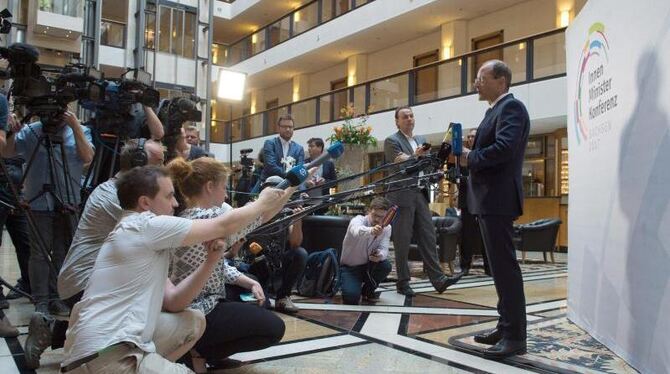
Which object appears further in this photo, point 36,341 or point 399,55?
point 399,55

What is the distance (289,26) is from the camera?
56.6 ft

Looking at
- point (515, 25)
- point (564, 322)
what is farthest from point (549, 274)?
point (515, 25)

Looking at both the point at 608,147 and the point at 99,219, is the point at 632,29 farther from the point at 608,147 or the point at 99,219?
the point at 99,219

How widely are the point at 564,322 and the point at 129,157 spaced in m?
2.62

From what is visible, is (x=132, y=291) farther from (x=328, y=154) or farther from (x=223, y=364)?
(x=223, y=364)

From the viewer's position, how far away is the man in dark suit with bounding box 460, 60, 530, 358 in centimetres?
249

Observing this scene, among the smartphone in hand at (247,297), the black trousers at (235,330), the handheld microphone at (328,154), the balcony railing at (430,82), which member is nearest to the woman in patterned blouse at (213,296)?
the black trousers at (235,330)

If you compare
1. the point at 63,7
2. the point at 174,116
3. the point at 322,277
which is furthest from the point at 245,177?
the point at 63,7

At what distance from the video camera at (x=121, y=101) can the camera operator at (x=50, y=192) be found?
0.12m

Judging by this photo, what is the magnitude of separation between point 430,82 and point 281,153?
7433 millimetres

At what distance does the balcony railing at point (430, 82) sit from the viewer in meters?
9.26

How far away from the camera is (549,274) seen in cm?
616

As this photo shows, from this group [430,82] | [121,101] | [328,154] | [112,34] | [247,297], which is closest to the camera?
[328,154]

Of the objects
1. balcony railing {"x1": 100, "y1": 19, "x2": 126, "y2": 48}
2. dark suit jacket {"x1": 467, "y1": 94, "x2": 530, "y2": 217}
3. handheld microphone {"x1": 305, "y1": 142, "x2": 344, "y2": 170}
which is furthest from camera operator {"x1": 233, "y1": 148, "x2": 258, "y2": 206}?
balcony railing {"x1": 100, "y1": 19, "x2": 126, "y2": 48}
